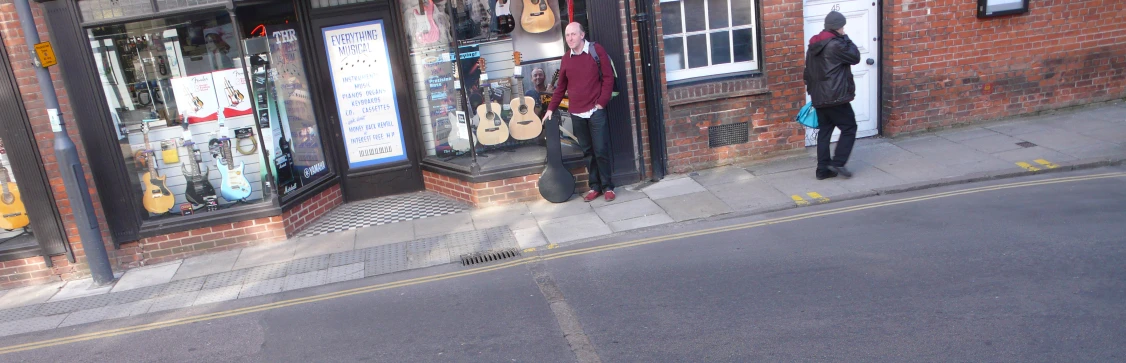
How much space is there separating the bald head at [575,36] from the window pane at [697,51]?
1.76 meters

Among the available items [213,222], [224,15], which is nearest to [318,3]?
[224,15]

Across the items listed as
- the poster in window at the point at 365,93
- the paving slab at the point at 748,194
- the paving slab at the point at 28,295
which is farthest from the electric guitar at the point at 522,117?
the paving slab at the point at 28,295

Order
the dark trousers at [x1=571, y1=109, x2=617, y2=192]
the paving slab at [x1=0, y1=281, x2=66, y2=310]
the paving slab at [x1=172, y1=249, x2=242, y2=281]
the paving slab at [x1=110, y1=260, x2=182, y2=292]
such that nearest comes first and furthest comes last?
the paving slab at [x1=0, y1=281, x2=66, y2=310], the paving slab at [x1=110, y1=260, x2=182, y2=292], the paving slab at [x1=172, y1=249, x2=242, y2=281], the dark trousers at [x1=571, y1=109, x2=617, y2=192]

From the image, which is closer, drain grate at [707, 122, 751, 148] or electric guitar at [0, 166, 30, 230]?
electric guitar at [0, 166, 30, 230]

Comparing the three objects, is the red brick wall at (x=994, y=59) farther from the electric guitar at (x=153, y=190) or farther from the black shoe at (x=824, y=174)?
the electric guitar at (x=153, y=190)

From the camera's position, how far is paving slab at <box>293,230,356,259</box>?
7.59m

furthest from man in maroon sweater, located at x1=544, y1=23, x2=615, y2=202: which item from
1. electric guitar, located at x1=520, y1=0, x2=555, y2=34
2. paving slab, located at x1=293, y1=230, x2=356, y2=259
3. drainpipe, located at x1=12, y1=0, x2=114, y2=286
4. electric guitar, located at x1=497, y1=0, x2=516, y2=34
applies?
drainpipe, located at x1=12, y1=0, x2=114, y2=286

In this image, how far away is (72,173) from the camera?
6969 millimetres

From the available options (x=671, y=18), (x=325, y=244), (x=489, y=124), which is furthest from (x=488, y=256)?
(x=671, y=18)

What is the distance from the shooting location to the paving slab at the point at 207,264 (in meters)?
7.37

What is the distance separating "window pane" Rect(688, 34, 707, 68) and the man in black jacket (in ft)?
4.47

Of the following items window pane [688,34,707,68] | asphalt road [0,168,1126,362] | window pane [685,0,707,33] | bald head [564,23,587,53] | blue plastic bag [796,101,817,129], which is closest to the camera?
asphalt road [0,168,1126,362]

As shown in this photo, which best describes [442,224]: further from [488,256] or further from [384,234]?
[488,256]

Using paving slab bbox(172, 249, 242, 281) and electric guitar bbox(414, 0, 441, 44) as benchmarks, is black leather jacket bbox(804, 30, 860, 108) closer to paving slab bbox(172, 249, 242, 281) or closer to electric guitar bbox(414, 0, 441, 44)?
electric guitar bbox(414, 0, 441, 44)
